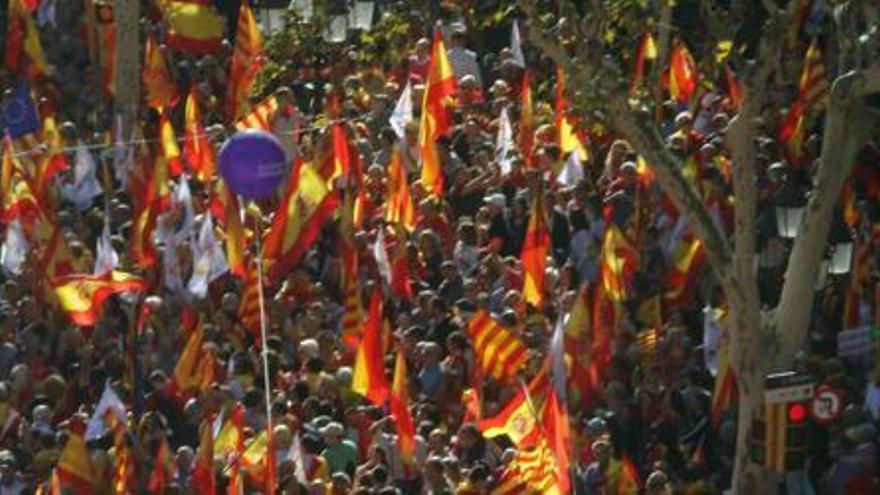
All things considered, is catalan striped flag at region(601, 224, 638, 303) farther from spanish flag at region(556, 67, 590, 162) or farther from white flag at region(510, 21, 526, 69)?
white flag at region(510, 21, 526, 69)

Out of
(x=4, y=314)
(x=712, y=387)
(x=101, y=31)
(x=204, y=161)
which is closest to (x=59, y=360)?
(x=4, y=314)

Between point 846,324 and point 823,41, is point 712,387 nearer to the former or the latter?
point 846,324

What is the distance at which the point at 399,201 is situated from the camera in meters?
30.8

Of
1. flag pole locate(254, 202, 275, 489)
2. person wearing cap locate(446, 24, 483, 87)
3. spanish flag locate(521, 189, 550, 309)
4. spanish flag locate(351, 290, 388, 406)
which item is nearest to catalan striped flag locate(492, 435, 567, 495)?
flag pole locate(254, 202, 275, 489)

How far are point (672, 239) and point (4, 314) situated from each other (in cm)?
542

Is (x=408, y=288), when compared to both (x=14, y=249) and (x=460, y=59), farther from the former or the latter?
(x=460, y=59)

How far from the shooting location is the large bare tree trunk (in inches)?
1449

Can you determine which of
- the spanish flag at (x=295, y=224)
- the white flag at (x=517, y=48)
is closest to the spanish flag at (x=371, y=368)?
the spanish flag at (x=295, y=224)

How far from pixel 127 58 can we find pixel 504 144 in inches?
271

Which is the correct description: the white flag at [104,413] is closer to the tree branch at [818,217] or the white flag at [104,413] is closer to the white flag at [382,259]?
the white flag at [382,259]

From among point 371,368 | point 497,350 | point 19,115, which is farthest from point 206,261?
point 19,115

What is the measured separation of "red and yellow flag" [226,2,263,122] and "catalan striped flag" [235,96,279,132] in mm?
1153

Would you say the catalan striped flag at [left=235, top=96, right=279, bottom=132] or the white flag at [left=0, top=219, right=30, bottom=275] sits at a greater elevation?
the catalan striped flag at [left=235, top=96, right=279, bottom=132]

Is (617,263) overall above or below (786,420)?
above
